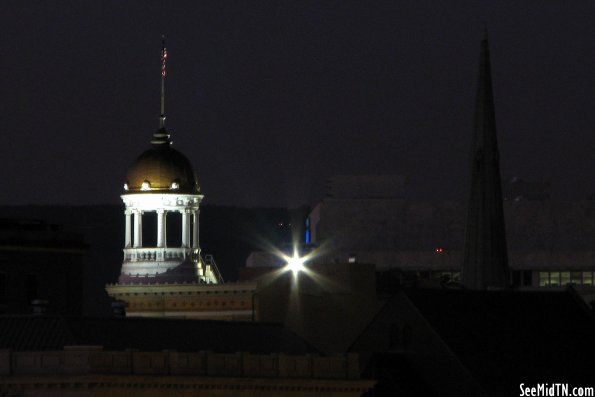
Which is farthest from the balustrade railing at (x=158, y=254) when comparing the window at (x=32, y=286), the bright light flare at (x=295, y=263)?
the window at (x=32, y=286)

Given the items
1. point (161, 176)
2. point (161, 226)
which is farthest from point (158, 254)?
point (161, 176)

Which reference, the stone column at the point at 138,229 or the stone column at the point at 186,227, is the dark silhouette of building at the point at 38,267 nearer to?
the stone column at the point at 138,229

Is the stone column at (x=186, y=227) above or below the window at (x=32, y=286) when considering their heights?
above

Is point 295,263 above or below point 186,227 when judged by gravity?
below

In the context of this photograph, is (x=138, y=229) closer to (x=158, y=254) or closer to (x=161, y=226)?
(x=161, y=226)

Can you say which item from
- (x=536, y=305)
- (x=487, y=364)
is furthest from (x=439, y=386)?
(x=536, y=305)

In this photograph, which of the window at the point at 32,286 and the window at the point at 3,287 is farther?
the window at the point at 32,286

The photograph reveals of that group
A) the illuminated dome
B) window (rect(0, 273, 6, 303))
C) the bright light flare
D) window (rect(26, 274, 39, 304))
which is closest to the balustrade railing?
the illuminated dome

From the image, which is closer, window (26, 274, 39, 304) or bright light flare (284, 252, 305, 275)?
window (26, 274, 39, 304)

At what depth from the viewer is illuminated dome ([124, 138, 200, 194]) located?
580 feet

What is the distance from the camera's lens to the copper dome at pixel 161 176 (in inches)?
6959

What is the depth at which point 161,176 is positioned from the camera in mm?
177375

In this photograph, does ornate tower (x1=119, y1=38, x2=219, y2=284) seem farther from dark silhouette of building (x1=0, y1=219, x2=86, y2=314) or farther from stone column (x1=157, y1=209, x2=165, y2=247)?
dark silhouette of building (x1=0, y1=219, x2=86, y2=314)

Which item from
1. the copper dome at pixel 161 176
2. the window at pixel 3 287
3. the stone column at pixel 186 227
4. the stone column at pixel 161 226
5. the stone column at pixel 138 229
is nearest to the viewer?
the window at pixel 3 287
